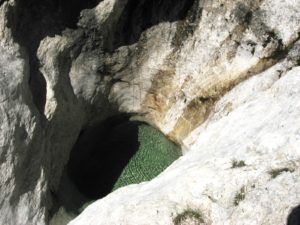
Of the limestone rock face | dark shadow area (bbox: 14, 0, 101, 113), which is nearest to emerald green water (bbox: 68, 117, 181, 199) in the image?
the limestone rock face

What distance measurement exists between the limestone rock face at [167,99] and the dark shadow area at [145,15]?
23mm

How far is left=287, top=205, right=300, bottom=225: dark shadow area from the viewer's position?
→ 636 centimetres

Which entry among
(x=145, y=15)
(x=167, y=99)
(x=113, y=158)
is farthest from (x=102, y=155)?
(x=145, y=15)

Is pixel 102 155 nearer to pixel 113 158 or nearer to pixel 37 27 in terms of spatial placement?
pixel 113 158

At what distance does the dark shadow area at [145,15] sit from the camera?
36.3 ft

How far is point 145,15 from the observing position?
11.2 meters

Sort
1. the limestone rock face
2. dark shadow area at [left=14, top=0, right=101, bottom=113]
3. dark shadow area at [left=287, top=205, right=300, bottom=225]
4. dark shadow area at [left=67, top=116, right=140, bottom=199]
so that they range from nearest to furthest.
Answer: dark shadow area at [left=287, top=205, right=300, bottom=225] → the limestone rock face → dark shadow area at [left=14, top=0, right=101, bottom=113] → dark shadow area at [left=67, top=116, right=140, bottom=199]

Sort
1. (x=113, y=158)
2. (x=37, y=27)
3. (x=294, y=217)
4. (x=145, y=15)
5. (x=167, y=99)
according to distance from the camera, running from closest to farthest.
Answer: (x=294, y=217), (x=37, y=27), (x=145, y=15), (x=167, y=99), (x=113, y=158)

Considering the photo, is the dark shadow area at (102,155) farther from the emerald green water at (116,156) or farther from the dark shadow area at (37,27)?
the dark shadow area at (37,27)

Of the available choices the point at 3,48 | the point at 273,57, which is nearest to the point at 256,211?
the point at 273,57

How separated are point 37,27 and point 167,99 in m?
3.60

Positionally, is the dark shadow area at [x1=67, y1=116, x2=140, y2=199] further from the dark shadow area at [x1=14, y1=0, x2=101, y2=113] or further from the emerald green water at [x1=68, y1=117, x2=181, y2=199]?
the dark shadow area at [x1=14, y1=0, x2=101, y2=113]

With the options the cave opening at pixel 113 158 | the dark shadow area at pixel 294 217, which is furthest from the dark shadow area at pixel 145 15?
the dark shadow area at pixel 294 217

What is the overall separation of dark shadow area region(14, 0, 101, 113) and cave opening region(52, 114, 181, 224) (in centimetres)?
246
